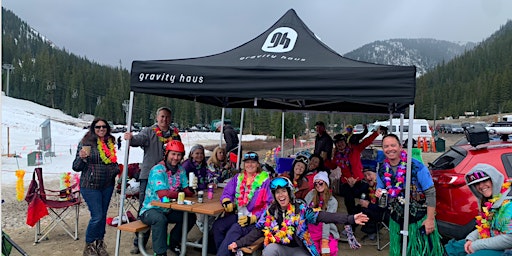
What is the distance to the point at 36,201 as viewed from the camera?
14.7 ft

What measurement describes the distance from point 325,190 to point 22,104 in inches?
3161

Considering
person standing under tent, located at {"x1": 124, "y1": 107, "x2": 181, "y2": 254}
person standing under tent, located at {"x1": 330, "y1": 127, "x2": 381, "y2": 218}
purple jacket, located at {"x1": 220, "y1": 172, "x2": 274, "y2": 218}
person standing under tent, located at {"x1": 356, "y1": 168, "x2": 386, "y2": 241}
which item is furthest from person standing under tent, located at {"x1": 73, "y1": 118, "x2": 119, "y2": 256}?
person standing under tent, located at {"x1": 330, "y1": 127, "x2": 381, "y2": 218}

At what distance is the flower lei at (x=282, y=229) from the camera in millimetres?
3145

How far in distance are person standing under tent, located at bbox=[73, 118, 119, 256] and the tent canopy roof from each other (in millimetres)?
815

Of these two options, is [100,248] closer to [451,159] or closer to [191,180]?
[191,180]

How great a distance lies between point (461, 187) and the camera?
380 cm

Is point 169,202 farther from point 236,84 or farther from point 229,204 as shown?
point 236,84

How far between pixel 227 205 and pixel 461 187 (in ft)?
8.34

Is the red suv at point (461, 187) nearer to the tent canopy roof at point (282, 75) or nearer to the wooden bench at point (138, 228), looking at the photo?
the tent canopy roof at point (282, 75)

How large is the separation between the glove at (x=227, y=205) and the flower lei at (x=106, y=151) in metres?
1.55

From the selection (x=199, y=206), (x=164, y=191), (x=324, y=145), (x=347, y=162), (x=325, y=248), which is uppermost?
(x=324, y=145)

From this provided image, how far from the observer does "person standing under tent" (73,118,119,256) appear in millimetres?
4012

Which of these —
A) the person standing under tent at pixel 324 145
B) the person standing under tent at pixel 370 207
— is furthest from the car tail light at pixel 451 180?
the person standing under tent at pixel 324 145

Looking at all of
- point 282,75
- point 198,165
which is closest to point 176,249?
point 198,165
